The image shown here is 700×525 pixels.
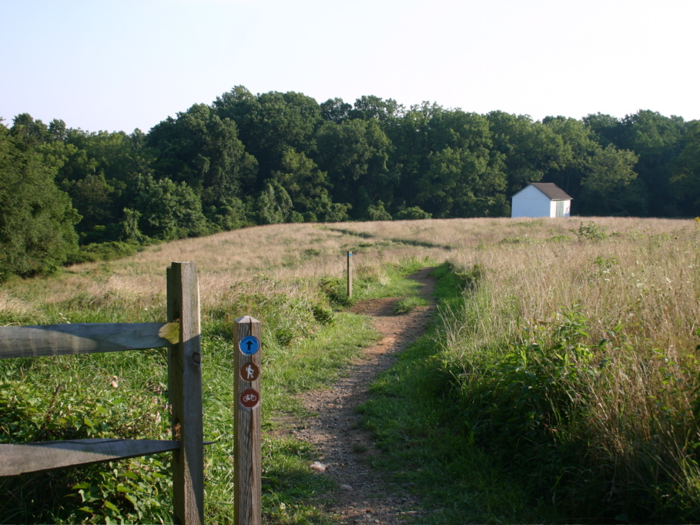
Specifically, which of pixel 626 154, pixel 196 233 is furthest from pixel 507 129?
pixel 196 233

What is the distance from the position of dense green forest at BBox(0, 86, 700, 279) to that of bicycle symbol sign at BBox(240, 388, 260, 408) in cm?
4740

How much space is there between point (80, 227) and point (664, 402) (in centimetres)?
6242

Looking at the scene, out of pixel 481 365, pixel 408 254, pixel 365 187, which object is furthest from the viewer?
pixel 365 187

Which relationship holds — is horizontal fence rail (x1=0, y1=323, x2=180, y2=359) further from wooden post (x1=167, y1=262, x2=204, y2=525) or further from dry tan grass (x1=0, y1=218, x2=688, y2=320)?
dry tan grass (x1=0, y1=218, x2=688, y2=320)

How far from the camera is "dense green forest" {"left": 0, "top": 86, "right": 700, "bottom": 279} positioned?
5612cm

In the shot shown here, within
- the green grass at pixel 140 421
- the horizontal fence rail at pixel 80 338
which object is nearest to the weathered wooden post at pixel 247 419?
the horizontal fence rail at pixel 80 338

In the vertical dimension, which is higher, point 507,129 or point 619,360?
point 507,129

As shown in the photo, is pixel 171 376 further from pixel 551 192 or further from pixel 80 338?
pixel 551 192

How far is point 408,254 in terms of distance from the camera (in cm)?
2248

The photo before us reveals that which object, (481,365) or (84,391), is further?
(481,365)

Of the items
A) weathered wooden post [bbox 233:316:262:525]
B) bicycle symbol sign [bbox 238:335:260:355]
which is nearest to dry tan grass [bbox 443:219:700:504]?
weathered wooden post [bbox 233:316:262:525]

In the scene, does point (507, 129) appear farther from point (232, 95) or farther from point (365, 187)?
point (232, 95)

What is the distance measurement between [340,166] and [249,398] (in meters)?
69.2

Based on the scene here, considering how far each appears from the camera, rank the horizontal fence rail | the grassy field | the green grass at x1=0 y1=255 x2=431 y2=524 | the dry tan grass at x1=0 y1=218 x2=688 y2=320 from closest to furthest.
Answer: the horizontal fence rail, the green grass at x1=0 y1=255 x2=431 y2=524, the grassy field, the dry tan grass at x1=0 y1=218 x2=688 y2=320
